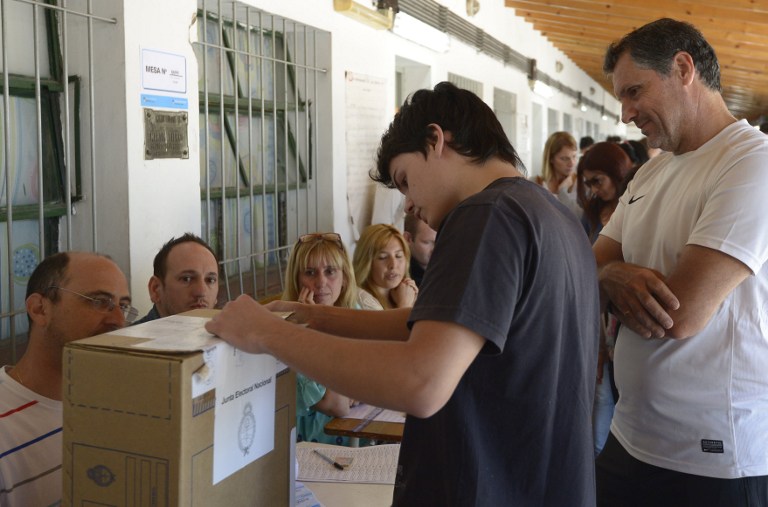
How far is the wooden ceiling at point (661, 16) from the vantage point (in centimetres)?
700

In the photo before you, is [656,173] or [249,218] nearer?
[656,173]

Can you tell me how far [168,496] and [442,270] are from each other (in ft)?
1.65

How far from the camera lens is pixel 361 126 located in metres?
4.64

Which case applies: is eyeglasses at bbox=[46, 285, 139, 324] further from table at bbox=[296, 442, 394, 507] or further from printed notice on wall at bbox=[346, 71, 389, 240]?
printed notice on wall at bbox=[346, 71, 389, 240]

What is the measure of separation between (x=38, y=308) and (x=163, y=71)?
1.14 m

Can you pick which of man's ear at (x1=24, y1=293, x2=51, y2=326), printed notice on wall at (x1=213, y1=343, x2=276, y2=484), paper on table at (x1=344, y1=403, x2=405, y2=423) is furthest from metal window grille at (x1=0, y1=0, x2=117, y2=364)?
printed notice on wall at (x1=213, y1=343, x2=276, y2=484)

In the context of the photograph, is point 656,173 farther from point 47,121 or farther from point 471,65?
point 471,65

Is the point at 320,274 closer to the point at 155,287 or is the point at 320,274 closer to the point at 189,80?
the point at 155,287

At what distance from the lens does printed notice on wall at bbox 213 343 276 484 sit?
1183 millimetres

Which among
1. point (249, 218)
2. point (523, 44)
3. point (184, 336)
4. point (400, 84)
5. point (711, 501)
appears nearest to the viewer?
point (184, 336)

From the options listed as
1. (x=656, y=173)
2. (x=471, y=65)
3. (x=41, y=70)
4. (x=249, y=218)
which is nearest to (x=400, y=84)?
(x=471, y=65)

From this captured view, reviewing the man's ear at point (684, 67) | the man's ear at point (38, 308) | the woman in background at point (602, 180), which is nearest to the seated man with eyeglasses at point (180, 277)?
the man's ear at point (38, 308)

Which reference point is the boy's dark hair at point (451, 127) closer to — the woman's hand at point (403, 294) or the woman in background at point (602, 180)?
the woman's hand at point (403, 294)

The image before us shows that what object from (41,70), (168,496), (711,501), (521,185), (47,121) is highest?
(41,70)
